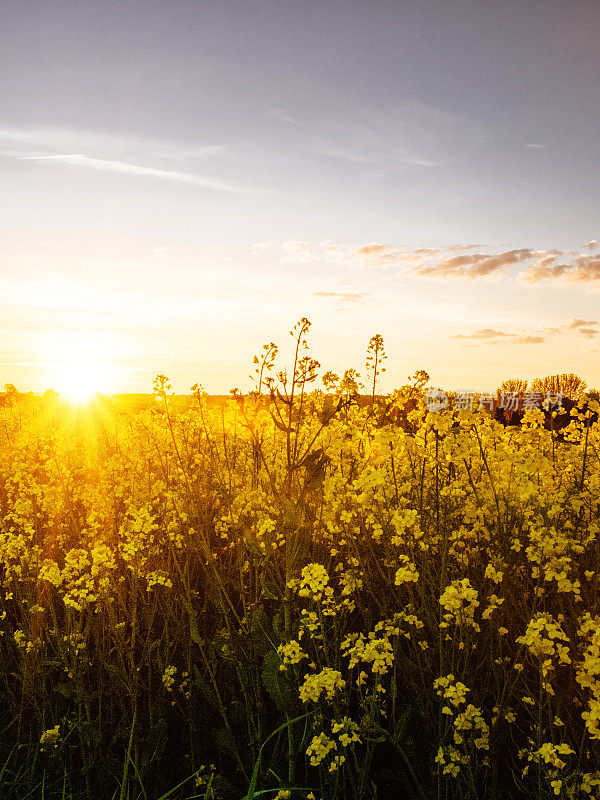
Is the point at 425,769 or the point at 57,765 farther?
the point at 57,765

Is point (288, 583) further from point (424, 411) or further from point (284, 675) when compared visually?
point (424, 411)

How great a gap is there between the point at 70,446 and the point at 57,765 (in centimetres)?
512

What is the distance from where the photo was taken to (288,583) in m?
2.79

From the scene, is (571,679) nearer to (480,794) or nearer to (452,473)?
(480,794)

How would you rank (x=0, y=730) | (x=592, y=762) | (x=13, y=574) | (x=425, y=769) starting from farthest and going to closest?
(x=13, y=574), (x=0, y=730), (x=425, y=769), (x=592, y=762)

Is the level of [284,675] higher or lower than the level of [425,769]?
higher

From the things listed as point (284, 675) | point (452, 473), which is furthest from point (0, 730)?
point (452, 473)

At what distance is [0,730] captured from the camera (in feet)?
11.6

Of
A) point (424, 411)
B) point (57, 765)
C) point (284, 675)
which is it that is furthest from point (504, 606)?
point (57, 765)

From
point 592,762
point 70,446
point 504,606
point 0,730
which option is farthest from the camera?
point 70,446

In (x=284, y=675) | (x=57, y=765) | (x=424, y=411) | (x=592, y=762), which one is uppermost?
(x=424, y=411)

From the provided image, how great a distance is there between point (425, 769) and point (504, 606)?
2.83ft

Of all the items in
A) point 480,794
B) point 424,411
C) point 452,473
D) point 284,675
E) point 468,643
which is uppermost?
point 424,411

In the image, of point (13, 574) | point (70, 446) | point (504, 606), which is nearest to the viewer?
point (504, 606)
